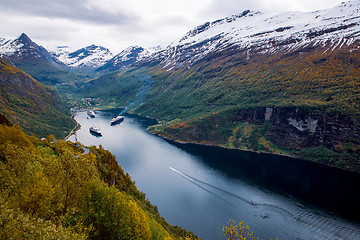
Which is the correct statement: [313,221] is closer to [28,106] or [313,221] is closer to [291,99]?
[291,99]

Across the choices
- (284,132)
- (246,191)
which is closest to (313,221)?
(246,191)

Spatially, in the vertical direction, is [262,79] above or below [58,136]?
above

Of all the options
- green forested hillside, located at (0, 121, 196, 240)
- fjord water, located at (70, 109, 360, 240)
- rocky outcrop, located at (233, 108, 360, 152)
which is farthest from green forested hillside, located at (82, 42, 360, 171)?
green forested hillside, located at (0, 121, 196, 240)

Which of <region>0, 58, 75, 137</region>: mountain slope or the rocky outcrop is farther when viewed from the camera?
<region>0, 58, 75, 137</region>: mountain slope

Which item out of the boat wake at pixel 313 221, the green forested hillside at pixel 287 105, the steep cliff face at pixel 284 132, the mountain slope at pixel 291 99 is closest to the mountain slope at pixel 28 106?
the mountain slope at pixel 291 99

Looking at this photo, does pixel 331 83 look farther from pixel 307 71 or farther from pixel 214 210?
pixel 214 210

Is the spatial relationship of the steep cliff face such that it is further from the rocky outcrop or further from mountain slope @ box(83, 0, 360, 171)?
mountain slope @ box(83, 0, 360, 171)

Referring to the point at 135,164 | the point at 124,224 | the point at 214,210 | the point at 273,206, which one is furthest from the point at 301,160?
the point at 124,224
